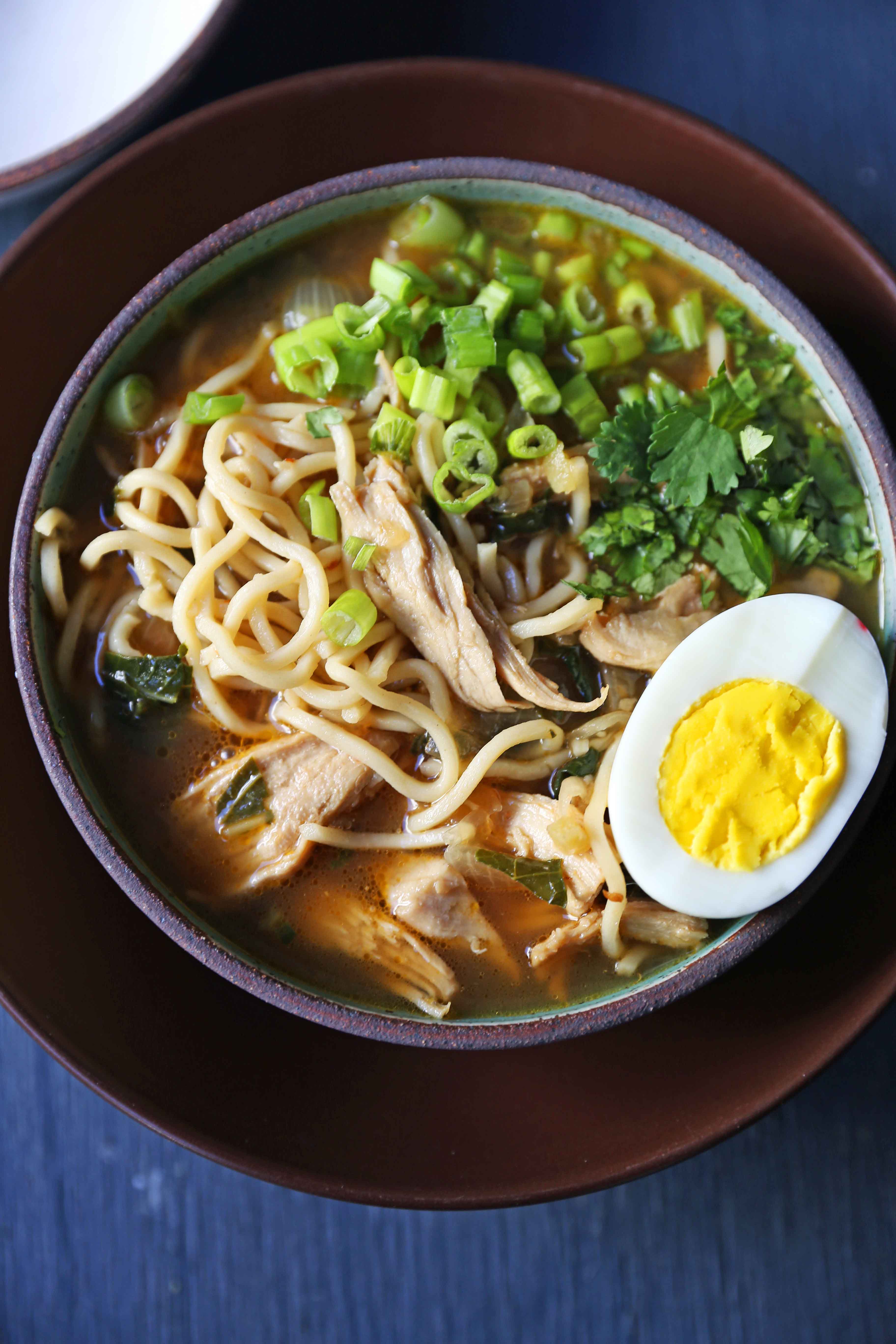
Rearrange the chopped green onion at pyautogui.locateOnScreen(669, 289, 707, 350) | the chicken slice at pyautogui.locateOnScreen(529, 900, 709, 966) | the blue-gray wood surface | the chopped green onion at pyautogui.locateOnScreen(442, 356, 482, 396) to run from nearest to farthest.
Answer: the chicken slice at pyautogui.locateOnScreen(529, 900, 709, 966)
the chopped green onion at pyautogui.locateOnScreen(442, 356, 482, 396)
the chopped green onion at pyautogui.locateOnScreen(669, 289, 707, 350)
the blue-gray wood surface

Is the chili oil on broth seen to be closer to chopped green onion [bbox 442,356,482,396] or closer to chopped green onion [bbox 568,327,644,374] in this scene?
chopped green onion [bbox 568,327,644,374]

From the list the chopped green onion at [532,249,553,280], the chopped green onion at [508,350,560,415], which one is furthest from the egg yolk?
the chopped green onion at [532,249,553,280]

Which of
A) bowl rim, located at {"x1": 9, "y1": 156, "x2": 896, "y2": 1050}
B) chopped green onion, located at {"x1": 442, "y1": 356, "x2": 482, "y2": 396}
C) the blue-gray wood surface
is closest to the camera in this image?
bowl rim, located at {"x1": 9, "y1": 156, "x2": 896, "y2": 1050}

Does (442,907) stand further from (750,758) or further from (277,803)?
(750,758)

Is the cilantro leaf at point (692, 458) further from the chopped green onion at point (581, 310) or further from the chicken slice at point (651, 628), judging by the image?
the chopped green onion at point (581, 310)

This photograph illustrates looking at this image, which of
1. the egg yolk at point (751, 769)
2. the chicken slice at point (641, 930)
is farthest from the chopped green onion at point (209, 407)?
the chicken slice at point (641, 930)
